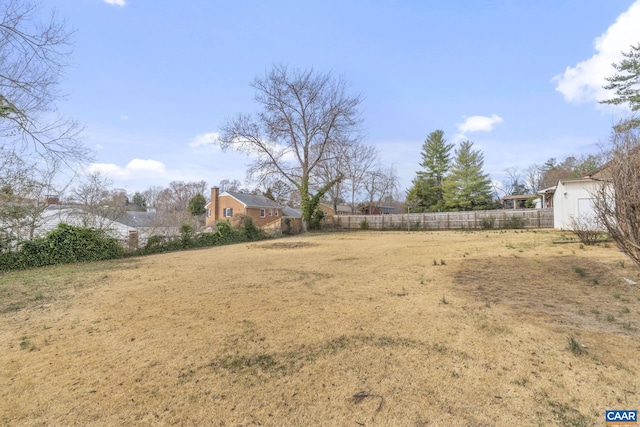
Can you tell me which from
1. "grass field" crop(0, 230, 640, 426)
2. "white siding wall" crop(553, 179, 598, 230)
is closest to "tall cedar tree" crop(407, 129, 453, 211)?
"white siding wall" crop(553, 179, 598, 230)

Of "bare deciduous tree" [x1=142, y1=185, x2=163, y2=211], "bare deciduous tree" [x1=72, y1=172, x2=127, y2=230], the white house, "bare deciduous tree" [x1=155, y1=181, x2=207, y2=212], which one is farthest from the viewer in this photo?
"bare deciduous tree" [x1=142, y1=185, x2=163, y2=211]

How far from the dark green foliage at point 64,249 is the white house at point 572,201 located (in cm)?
1939

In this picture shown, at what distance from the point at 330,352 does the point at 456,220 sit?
2143 cm

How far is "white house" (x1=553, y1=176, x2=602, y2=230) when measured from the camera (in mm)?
13006

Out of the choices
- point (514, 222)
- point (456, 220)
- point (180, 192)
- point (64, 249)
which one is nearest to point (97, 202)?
point (64, 249)

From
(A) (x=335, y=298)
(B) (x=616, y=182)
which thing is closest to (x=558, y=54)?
(B) (x=616, y=182)

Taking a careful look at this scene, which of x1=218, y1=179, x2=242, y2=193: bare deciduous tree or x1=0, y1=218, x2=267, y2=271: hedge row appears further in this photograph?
x1=218, y1=179, x2=242, y2=193: bare deciduous tree

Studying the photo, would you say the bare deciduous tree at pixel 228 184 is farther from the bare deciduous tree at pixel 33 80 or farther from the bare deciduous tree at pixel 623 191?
the bare deciduous tree at pixel 623 191

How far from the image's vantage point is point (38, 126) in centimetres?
696

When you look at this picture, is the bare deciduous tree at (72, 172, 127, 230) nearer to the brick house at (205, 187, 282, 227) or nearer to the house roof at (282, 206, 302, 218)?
the brick house at (205, 187, 282, 227)

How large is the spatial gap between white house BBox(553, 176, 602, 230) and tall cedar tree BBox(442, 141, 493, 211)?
576 inches

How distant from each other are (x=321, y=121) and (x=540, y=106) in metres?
13.7

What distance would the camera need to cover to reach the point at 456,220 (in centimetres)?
2144

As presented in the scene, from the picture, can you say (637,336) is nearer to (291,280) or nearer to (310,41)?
(291,280)
